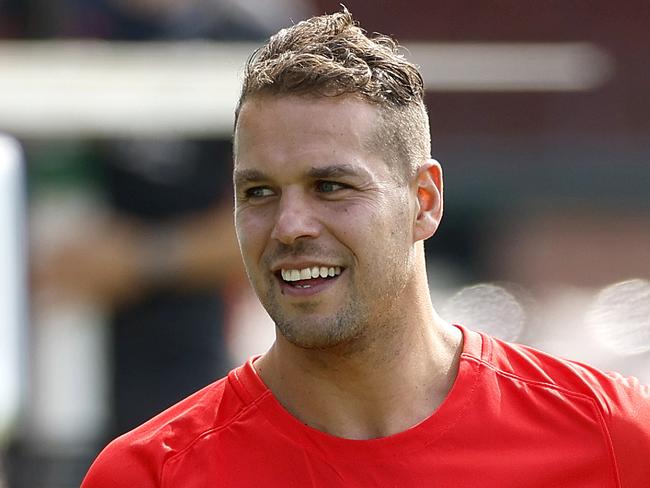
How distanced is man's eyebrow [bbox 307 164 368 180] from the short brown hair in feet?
0.29

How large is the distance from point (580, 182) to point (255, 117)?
9013 millimetres

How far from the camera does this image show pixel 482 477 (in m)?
2.88

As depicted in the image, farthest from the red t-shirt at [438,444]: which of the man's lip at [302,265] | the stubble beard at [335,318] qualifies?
the man's lip at [302,265]

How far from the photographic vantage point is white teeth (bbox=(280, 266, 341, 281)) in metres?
2.85

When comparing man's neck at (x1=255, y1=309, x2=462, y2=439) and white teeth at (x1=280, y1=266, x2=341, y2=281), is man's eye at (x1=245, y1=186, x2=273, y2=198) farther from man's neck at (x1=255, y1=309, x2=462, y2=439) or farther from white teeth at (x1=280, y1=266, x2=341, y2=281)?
man's neck at (x1=255, y1=309, x2=462, y2=439)

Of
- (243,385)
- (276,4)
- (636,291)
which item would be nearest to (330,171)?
(243,385)

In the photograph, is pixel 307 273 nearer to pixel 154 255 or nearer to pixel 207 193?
pixel 207 193

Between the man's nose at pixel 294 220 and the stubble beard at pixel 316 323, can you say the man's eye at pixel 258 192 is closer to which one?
the man's nose at pixel 294 220

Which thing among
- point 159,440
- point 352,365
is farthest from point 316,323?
point 159,440

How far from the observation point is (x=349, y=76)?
295 cm

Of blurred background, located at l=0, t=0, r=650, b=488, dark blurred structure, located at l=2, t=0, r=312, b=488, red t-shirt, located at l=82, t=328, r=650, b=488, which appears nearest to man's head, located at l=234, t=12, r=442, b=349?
red t-shirt, located at l=82, t=328, r=650, b=488

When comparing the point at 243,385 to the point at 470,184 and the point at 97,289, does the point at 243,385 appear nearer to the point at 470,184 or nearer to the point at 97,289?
the point at 97,289

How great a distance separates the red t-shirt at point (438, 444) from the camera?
286 centimetres

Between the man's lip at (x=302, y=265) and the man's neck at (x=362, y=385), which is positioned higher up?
the man's lip at (x=302, y=265)
